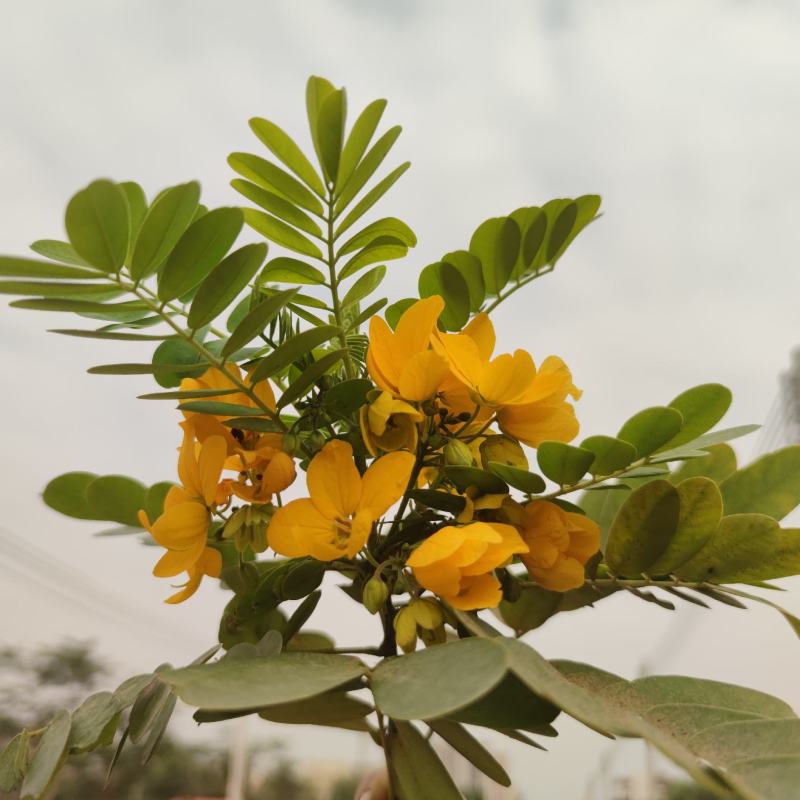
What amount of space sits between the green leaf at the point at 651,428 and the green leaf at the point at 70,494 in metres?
0.34

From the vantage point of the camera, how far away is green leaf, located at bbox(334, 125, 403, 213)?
40cm

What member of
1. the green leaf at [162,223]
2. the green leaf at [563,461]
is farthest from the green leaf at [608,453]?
the green leaf at [162,223]

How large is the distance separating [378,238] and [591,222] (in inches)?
5.1

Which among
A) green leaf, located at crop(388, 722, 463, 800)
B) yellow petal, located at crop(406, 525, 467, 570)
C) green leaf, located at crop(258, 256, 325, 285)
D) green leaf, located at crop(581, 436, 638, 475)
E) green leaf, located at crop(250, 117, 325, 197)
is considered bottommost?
green leaf, located at crop(388, 722, 463, 800)

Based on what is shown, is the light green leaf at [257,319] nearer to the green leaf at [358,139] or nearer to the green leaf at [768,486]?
the green leaf at [358,139]

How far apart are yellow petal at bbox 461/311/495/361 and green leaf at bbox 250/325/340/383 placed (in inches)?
3.7

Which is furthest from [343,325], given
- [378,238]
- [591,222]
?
[591,222]

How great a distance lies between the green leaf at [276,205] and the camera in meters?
0.43

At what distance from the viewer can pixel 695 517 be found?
377mm

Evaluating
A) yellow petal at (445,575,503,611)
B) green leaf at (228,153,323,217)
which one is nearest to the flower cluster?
yellow petal at (445,575,503,611)

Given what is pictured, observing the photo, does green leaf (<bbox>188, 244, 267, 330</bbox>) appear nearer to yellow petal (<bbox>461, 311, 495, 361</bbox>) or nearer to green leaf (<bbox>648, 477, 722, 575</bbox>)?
yellow petal (<bbox>461, 311, 495, 361</bbox>)

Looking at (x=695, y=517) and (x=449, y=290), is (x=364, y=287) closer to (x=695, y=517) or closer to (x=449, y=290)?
(x=449, y=290)

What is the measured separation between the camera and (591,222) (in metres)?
0.46

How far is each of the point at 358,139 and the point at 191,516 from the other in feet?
0.71
